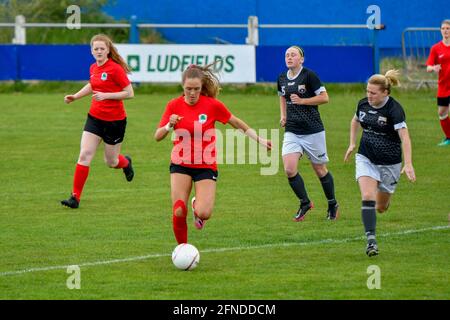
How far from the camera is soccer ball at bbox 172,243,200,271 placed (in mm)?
9898

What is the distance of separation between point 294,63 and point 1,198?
4.70m

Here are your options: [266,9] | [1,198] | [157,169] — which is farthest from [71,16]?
[1,198]

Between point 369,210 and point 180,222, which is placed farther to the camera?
point 369,210

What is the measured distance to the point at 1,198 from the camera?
14.9 meters

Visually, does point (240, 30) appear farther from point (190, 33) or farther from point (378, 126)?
point (378, 126)

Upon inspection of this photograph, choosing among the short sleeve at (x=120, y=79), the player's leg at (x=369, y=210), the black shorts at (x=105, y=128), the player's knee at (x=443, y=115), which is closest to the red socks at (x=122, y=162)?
the black shorts at (x=105, y=128)

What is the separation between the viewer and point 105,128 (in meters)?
14.2

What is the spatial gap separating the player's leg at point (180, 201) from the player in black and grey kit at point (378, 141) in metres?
1.79

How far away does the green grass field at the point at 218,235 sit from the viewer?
929 centimetres

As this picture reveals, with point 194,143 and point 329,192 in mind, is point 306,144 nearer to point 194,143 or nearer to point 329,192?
point 329,192

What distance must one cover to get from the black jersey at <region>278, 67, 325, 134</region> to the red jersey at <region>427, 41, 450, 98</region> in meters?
7.65

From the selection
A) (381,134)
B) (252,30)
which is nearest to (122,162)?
(381,134)

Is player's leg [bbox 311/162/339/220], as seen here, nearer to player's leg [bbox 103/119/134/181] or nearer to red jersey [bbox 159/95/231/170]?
player's leg [bbox 103/119/134/181]

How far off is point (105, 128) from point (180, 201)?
424 centimetres
